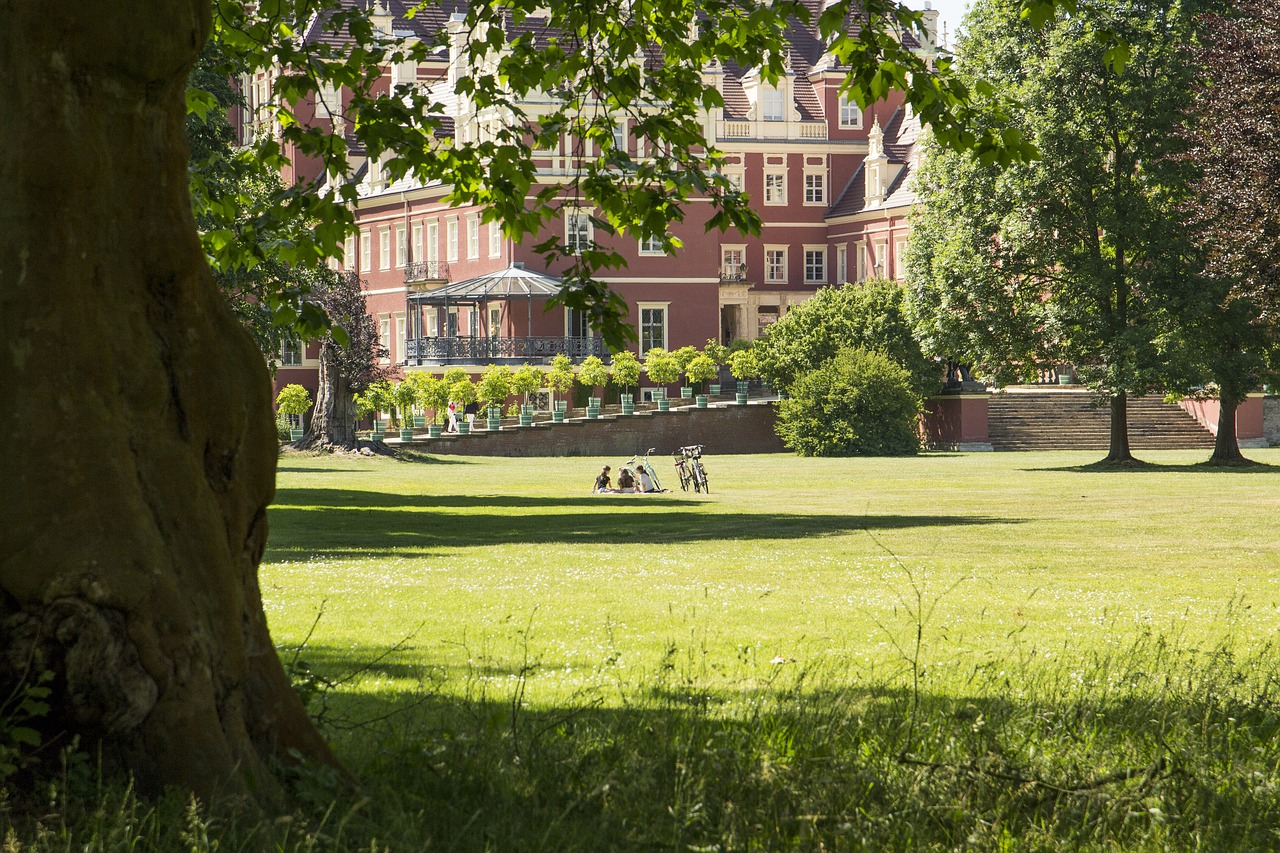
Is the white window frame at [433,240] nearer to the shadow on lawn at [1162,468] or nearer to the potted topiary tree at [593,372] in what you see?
→ the potted topiary tree at [593,372]

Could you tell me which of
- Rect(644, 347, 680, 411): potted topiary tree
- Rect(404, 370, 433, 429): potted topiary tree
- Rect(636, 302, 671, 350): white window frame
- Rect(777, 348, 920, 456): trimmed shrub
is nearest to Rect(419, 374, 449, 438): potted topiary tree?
Rect(404, 370, 433, 429): potted topiary tree

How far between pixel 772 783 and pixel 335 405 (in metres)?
45.5

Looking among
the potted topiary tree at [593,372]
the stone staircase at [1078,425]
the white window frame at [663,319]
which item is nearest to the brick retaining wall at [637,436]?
the potted topiary tree at [593,372]

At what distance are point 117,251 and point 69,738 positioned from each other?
1404 mm

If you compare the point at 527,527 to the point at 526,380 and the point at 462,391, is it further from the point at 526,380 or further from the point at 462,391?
the point at 526,380

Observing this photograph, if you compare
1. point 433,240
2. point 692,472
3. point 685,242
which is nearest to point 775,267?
point 685,242

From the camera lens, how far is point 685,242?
6762 centimetres

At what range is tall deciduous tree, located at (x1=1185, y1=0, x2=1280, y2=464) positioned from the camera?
32.3 metres

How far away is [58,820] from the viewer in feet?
13.9

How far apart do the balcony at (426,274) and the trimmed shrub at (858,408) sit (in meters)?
22.4

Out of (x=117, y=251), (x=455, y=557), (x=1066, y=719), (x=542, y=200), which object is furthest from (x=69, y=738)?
(x=455, y=557)

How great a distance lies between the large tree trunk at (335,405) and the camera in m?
49.5

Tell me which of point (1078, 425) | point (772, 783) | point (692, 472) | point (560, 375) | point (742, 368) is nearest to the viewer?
point (772, 783)

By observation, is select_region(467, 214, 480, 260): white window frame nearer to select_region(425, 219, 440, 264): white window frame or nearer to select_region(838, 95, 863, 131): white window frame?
select_region(425, 219, 440, 264): white window frame
